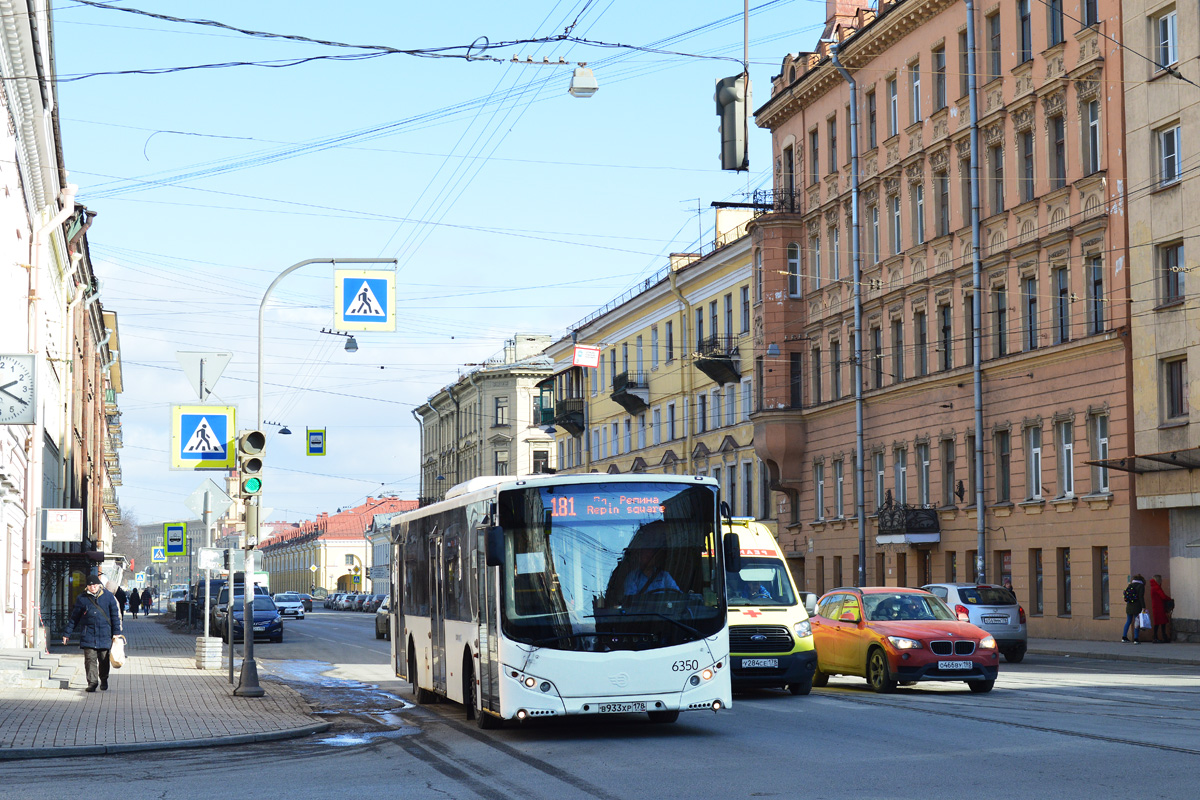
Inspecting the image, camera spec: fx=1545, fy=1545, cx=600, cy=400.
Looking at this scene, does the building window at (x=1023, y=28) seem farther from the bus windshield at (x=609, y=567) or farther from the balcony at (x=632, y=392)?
the balcony at (x=632, y=392)

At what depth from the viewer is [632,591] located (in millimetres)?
15086

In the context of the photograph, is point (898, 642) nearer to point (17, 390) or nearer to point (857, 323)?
point (17, 390)

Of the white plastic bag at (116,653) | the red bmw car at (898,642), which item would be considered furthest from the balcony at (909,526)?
the white plastic bag at (116,653)

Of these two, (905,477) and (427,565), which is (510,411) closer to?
(905,477)

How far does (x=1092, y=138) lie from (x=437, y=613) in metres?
25.7

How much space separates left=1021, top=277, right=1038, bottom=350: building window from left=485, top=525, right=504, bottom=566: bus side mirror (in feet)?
93.0

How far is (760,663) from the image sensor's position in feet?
66.4

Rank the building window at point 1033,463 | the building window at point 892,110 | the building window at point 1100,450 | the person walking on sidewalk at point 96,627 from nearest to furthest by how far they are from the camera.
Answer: the person walking on sidewalk at point 96,627 → the building window at point 1100,450 → the building window at point 1033,463 → the building window at point 892,110

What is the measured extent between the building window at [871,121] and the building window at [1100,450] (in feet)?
50.2

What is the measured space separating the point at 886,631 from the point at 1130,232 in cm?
1941

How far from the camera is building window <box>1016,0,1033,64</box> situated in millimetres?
41094

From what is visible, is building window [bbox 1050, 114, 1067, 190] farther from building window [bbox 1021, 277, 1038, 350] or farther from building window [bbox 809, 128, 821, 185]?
building window [bbox 809, 128, 821, 185]

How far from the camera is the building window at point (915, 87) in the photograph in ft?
153

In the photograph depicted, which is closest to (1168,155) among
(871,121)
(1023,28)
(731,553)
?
(1023,28)
